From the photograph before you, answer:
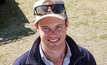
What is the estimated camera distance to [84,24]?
10539mm

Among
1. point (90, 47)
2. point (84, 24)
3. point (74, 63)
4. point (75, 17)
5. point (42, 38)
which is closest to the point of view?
point (42, 38)

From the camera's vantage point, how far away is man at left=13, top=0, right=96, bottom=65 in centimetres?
298

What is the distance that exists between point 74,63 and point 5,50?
6050 mm

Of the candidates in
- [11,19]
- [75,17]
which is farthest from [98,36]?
[11,19]

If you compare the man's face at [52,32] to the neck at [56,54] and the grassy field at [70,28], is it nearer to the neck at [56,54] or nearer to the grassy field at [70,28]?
the neck at [56,54]

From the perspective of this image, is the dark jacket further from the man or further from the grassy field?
the grassy field

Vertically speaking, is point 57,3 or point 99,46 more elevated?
point 57,3

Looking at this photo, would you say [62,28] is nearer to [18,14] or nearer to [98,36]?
[98,36]

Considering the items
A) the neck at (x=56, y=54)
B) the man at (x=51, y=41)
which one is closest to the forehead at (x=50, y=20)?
the man at (x=51, y=41)

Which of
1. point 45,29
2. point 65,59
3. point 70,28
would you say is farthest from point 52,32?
point 70,28

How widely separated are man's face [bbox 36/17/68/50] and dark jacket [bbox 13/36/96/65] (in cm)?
21

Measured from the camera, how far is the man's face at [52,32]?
2979 mm

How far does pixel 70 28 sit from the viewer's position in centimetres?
1023

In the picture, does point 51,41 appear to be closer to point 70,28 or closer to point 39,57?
point 39,57
